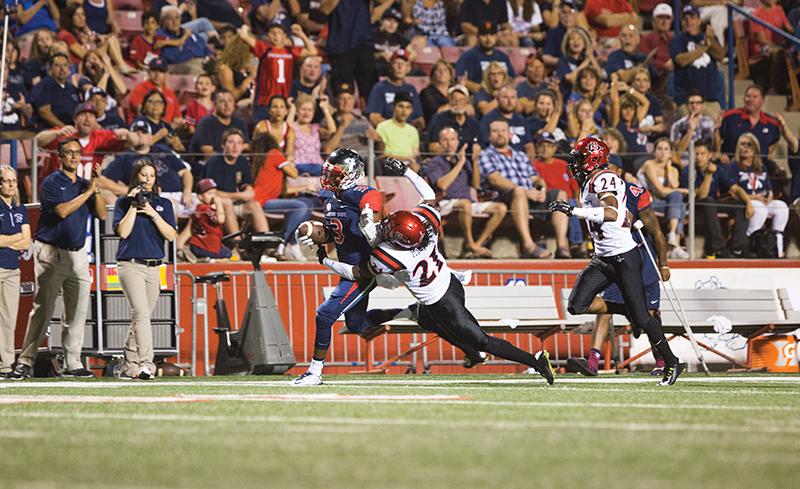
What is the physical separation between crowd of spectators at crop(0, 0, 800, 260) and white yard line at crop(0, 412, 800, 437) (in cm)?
836

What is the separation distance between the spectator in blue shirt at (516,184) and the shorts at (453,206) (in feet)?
0.57

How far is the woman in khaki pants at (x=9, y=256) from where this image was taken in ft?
38.5

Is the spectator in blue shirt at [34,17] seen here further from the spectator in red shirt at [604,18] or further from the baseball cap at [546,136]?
the spectator in red shirt at [604,18]

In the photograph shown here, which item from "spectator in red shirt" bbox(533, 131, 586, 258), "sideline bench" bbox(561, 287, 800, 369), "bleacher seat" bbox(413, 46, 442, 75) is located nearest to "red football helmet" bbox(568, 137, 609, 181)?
"sideline bench" bbox(561, 287, 800, 369)

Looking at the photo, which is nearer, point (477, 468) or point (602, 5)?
point (477, 468)

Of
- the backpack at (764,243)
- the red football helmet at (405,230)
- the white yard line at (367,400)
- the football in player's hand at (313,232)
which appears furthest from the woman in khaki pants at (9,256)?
the backpack at (764,243)

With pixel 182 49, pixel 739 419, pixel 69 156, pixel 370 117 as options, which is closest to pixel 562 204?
pixel 739 419

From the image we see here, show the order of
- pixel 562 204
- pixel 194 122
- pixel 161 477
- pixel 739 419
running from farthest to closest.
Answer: pixel 194 122 → pixel 562 204 → pixel 739 419 → pixel 161 477

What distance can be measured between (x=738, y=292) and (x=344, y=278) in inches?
256

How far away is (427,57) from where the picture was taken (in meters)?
19.0

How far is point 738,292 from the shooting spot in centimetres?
1504

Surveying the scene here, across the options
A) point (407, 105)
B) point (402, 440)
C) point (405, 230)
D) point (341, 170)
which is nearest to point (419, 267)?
point (405, 230)

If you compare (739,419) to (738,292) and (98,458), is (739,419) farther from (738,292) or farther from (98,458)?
(738,292)

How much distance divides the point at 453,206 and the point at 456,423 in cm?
946
